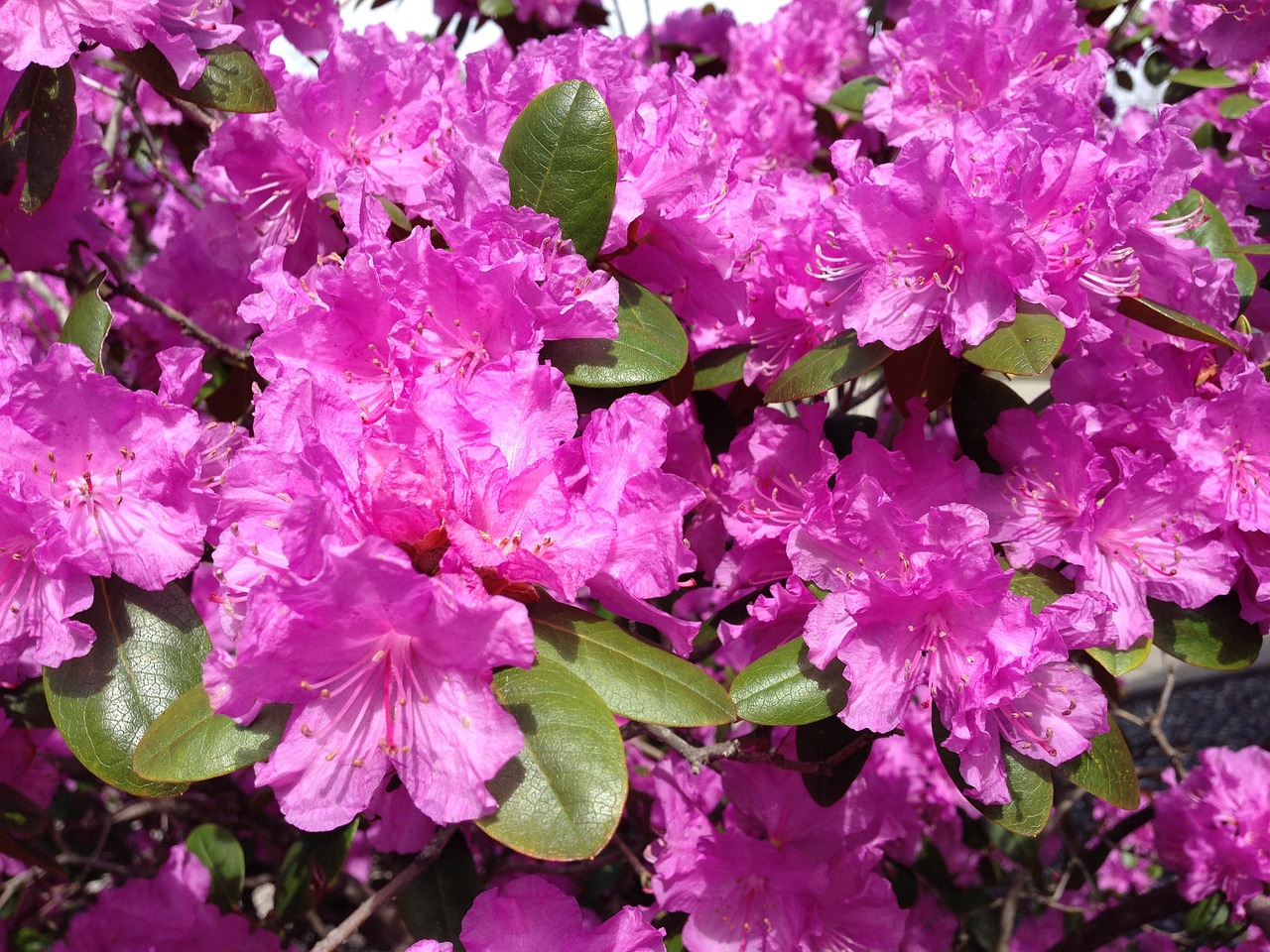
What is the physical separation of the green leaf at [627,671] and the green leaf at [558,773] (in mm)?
28

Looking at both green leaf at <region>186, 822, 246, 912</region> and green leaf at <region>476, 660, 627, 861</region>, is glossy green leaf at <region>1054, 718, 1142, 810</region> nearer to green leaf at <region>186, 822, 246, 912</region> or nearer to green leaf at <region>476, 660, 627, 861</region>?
green leaf at <region>476, 660, 627, 861</region>

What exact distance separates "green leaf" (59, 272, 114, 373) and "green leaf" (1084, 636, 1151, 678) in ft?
4.07

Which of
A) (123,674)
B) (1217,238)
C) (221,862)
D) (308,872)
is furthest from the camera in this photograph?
(221,862)

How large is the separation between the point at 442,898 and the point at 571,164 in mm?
958

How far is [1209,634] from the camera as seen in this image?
1292 millimetres

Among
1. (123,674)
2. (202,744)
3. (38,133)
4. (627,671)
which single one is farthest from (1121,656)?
(38,133)

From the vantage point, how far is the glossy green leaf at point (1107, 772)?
1120mm

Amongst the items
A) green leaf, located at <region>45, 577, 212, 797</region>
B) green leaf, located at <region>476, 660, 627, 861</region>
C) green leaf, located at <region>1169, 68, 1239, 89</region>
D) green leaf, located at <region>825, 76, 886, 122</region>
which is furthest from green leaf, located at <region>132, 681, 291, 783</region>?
green leaf, located at <region>1169, 68, 1239, 89</region>

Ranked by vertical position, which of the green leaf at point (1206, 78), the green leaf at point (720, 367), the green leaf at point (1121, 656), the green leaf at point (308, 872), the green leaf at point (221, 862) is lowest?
the green leaf at point (221, 862)

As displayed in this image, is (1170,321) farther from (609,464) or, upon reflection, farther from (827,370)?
(609,464)

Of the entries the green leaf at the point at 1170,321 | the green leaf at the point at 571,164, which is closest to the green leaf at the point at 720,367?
the green leaf at the point at 571,164

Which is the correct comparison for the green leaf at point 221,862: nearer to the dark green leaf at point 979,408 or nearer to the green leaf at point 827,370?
the green leaf at point 827,370

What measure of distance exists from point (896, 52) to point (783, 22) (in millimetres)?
961

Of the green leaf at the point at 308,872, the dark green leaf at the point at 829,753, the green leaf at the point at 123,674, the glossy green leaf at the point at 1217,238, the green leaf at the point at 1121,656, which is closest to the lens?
the green leaf at the point at 123,674
